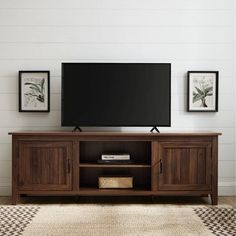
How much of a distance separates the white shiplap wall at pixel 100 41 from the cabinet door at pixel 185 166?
52cm

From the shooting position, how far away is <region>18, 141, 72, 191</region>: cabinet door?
370cm

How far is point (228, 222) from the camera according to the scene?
3.10 metres

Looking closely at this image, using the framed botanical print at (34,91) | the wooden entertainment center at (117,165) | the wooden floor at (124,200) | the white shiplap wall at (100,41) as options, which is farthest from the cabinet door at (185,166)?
the framed botanical print at (34,91)

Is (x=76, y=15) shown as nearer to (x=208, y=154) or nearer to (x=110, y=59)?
(x=110, y=59)

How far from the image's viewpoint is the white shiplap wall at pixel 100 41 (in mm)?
4180

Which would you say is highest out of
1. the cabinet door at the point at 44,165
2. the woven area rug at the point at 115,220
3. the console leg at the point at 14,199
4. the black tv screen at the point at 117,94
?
the black tv screen at the point at 117,94

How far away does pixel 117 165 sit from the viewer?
373 cm

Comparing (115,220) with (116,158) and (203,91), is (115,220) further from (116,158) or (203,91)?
(203,91)

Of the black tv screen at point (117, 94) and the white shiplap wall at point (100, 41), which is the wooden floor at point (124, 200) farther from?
the black tv screen at point (117, 94)

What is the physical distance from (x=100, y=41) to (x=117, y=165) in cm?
134

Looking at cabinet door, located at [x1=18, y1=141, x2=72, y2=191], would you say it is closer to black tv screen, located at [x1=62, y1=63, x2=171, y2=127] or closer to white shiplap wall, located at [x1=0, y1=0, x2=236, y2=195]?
black tv screen, located at [x1=62, y1=63, x2=171, y2=127]

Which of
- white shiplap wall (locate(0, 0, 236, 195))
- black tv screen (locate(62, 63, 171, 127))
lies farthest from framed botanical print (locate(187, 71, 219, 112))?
black tv screen (locate(62, 63, 171, 127))

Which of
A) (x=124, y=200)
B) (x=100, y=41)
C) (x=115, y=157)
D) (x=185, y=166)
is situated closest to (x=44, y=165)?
(x=115, y=157)

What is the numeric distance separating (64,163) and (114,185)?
0.52 m
